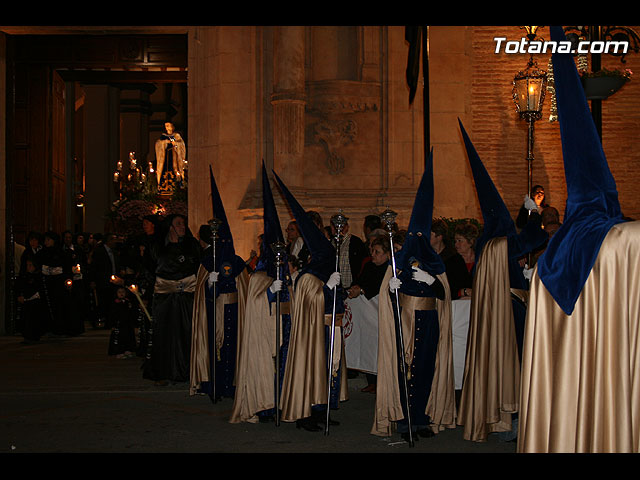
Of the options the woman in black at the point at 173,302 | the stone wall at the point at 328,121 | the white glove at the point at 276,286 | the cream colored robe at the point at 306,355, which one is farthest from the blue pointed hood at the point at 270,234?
the stone wall at the point at 328,121

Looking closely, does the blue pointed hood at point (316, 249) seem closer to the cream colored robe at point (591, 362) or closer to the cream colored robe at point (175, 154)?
the cream colored robe at point (591, 362)

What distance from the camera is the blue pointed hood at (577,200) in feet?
11.7

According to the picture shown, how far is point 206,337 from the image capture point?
9.22 m

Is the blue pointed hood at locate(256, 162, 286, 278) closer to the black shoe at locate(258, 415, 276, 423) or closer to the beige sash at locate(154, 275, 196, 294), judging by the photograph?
the black shoe at locate(258, 415, 276, 423)

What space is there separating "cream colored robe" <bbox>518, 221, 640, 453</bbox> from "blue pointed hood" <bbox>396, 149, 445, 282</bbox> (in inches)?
130

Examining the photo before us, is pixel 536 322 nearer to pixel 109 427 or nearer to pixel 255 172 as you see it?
pixel 109 427

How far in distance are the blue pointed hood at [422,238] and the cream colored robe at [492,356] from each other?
457 millimetres

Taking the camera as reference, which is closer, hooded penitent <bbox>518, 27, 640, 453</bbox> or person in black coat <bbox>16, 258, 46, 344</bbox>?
hooded penitent <bbox>518, 27, 640, 453</bbox>

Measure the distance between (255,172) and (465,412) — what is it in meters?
7.84

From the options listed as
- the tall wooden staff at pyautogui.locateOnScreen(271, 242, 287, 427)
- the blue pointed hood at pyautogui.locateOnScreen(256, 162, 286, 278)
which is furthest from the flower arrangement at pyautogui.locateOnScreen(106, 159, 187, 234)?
the tall wooden staff at pyautogui.locateOnScreen(271, 242, 287, 427)

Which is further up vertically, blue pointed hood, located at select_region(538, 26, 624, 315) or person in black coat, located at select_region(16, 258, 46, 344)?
blue pointed hood, located at select_region(538, 26, 624, 315)

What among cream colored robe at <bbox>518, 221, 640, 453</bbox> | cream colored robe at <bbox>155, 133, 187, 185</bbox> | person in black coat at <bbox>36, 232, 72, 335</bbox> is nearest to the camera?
cream colored robe at <bbox>518, 221, 640, 453</bbox>

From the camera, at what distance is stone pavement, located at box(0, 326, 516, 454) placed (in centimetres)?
692

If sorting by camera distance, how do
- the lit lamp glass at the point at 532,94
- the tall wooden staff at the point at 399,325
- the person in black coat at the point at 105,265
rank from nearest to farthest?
the tall wooden staff at the point at 399,325 < the lit lamp glass at the point at 532,94 < the person in black coat at the point at 105,265
